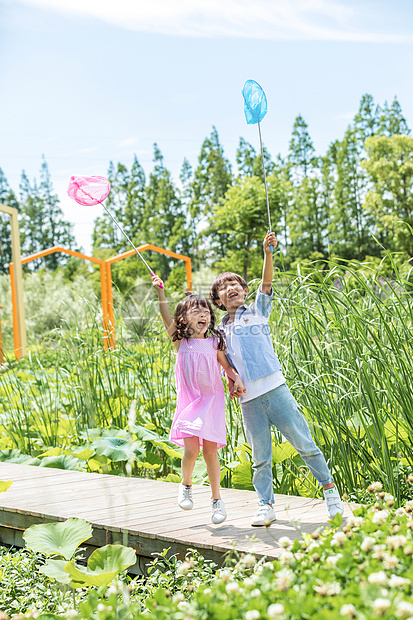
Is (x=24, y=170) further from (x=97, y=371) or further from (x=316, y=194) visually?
(x=97, y=371)

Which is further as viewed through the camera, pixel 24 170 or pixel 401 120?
pixel 24 170

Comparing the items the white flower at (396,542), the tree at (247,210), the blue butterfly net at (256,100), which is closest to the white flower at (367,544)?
the white flower at (396,542)

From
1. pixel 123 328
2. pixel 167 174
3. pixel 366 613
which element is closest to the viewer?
pixel 366 613

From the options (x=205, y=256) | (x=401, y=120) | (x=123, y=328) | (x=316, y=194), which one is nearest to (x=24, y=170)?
(x=205, y=256)

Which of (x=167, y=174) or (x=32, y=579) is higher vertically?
(x=167, y=174)

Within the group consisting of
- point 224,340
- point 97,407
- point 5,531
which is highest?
point 224,340

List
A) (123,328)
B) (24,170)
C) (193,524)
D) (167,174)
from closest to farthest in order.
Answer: (193,524) → (123,328) → (167,174) → (24,170)

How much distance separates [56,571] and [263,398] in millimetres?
910

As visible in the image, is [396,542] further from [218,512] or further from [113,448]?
[113,448]

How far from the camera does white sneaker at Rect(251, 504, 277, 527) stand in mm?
2186

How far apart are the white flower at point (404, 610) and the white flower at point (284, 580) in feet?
0.99

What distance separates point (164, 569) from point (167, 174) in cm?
2990

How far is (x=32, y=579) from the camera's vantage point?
2.18 m

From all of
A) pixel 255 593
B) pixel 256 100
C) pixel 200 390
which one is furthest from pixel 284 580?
pixel 256 100
